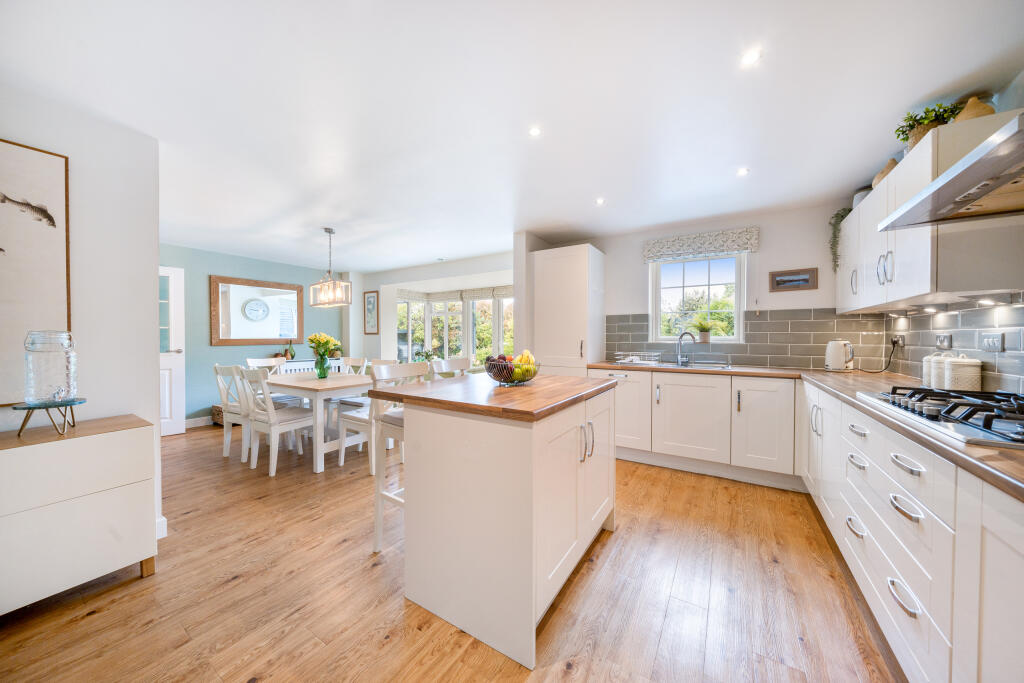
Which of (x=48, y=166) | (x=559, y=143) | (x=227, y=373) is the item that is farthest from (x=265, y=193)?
(x=559, y=143)

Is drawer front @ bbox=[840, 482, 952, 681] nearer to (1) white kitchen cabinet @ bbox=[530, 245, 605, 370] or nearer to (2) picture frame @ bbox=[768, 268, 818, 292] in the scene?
(2) picture frame @ bbox=[768, 268, 818, 292]

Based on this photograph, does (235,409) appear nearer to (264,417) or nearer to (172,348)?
(264,417)

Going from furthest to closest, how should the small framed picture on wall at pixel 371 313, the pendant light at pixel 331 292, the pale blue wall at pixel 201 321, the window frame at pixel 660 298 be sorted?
the small framed picture on wall at pixel 371 313 < the pale blue wall at pixel 201 321 < the pendant light at pixel 331 292 < the window frame at pixel 660 298

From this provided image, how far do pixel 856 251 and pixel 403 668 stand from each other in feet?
11.4

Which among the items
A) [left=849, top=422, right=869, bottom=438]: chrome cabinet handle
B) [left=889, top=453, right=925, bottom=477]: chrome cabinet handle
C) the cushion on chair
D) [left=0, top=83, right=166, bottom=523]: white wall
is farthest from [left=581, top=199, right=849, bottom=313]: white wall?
[left=0, top=83, right=166, bottom=523]: white wall

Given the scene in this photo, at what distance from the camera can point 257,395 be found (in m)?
3.18

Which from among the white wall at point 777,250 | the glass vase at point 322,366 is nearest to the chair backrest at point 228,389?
the glass vase at point 322,366

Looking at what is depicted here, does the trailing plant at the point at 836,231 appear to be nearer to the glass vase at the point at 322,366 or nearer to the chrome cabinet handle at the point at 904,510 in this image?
the chrome cabinet handle at the point at 904,510

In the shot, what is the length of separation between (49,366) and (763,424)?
421cm

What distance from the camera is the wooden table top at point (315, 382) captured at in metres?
3.13

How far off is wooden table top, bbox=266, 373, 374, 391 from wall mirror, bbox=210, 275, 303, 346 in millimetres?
1959

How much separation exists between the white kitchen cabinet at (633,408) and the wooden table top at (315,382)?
7.20 feet

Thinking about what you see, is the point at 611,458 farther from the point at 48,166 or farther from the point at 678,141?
the point at 48,166

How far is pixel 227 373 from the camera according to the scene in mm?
3432
